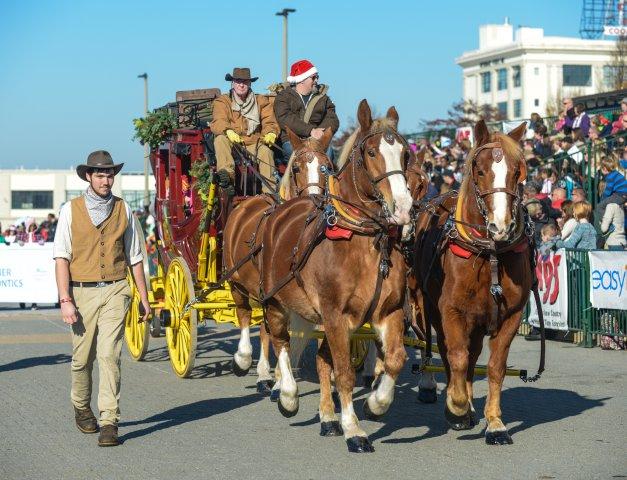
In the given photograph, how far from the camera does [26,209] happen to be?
342ft

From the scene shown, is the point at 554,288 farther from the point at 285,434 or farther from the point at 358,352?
the point at 285,434

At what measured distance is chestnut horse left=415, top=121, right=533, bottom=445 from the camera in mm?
8430

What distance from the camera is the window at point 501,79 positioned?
367 ft

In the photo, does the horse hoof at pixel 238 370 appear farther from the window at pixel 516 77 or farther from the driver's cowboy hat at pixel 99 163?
the window at pixel 516 77

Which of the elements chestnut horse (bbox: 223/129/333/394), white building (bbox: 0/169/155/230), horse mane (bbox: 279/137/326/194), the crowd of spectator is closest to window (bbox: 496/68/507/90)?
white building (bbox: 0/169/155/230)

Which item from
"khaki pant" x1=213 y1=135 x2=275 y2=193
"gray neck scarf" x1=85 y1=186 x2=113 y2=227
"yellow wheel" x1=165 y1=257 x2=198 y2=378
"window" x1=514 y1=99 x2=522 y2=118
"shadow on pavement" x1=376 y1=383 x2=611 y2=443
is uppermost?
→ "window" x1=514 y1=99 x2=522 y2=118

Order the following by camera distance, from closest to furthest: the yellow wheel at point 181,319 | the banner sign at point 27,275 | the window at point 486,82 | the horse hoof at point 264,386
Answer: the horse hoof at point 264,386, the yellow wheel at point 181,319, the banner sign at point 27,275, the window at point 486,82

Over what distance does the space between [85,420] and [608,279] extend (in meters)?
8.47

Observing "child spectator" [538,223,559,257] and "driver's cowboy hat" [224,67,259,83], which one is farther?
"child spectator" [538,223,559,257]

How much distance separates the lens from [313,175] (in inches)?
430

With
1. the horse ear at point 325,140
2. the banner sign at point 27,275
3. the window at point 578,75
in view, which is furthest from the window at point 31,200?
the horse ear at point 325,140

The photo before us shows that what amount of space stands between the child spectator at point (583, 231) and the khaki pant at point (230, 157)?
532 cm

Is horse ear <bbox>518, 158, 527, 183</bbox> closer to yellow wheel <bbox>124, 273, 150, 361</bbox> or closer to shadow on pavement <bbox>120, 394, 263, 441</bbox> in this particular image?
shadow on pavement <bbox>120, 394, 263, 441</bbox>

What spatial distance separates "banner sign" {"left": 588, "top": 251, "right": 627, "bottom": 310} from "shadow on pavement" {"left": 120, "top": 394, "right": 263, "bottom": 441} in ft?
19.4
